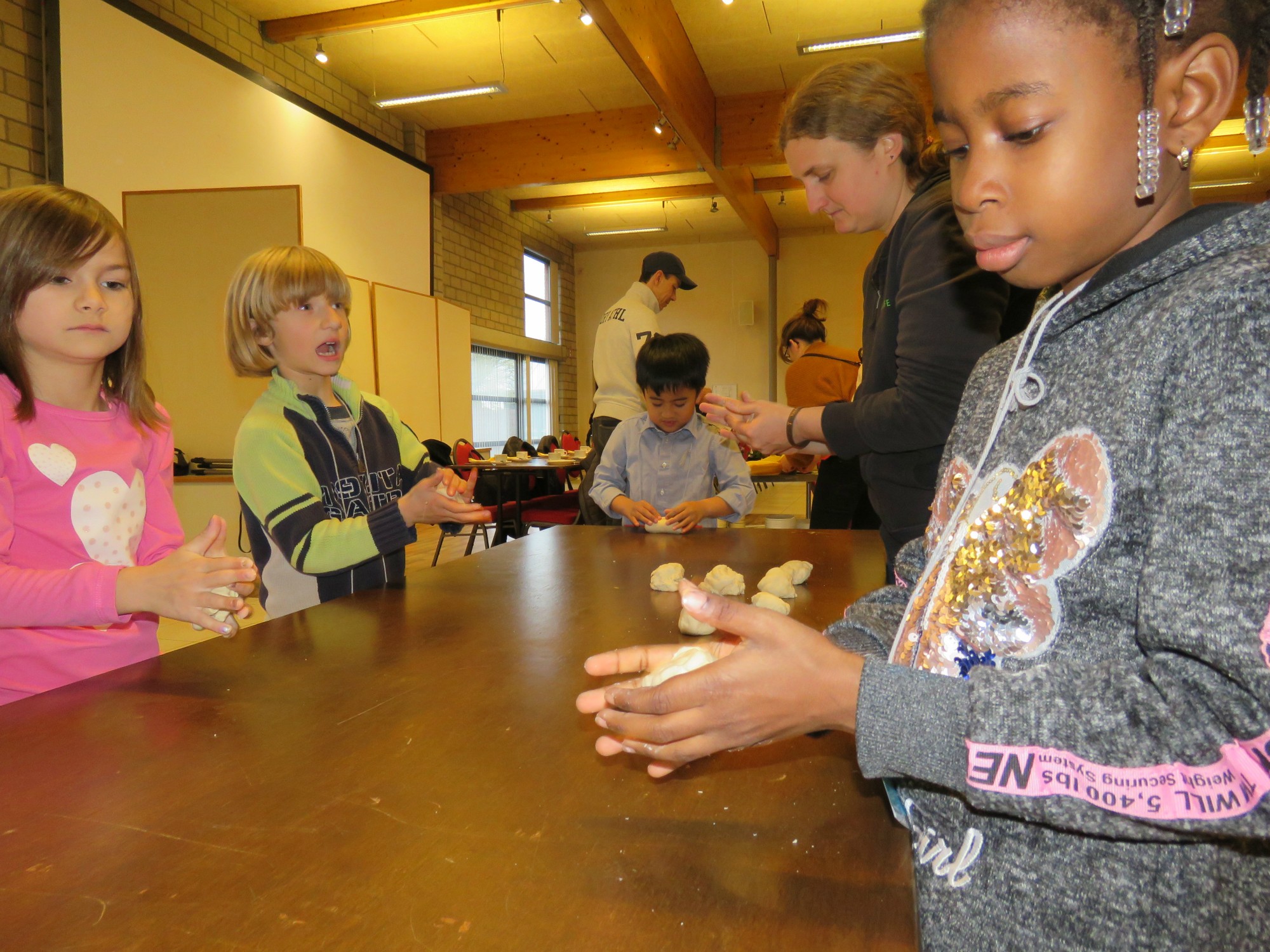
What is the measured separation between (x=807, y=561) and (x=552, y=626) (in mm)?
632

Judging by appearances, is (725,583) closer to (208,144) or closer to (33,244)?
(33,244)

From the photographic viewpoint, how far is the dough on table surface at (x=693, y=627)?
40.0 inches

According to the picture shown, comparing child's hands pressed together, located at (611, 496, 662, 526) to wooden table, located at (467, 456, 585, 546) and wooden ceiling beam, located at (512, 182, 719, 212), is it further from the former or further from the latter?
wooden ceiling beam, located at (512, 182, 719, 212)

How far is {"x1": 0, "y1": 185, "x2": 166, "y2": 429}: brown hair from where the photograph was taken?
3.73 feet

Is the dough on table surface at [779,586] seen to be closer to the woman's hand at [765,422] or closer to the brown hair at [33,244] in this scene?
the woman's hand at [765,422]

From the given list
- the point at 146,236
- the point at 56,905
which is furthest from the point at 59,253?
the point at 146,236

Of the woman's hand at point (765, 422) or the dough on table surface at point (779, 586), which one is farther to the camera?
the woman's hand at point (765, 422)

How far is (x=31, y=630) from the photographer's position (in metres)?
1.17

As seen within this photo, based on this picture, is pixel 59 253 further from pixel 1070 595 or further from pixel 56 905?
pixel 1070 595

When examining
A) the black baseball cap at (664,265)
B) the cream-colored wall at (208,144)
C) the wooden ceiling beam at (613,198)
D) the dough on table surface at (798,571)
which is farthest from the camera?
the wooden ceiling beam at (613,198)

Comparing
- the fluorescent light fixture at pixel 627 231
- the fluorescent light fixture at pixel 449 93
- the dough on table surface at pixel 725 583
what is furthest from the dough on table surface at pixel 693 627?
the fluorescent light fixture at pixel 627 231

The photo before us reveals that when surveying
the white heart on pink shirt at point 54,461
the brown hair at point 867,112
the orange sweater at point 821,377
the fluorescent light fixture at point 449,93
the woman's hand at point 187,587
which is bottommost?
the woman's hand at point 187,587

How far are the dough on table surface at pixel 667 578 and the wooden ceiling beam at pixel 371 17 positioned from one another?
14.2 feet

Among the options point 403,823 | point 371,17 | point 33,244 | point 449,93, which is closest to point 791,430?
point 403,823
